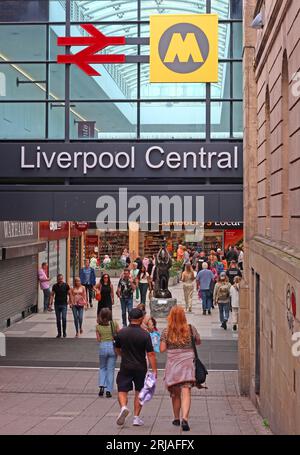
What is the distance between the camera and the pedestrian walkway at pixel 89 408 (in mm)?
9742

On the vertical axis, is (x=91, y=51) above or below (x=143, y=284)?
above

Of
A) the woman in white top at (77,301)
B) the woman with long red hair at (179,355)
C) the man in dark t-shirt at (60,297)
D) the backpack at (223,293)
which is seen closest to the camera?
the woman with long red hair at (179,355)

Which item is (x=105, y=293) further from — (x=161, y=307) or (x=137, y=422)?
(x=137, y=422)

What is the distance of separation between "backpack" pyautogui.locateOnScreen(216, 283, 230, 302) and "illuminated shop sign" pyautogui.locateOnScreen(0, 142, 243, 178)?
433cm

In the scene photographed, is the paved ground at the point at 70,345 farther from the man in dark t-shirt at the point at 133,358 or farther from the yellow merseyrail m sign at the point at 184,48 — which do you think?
the man in dark t-shirt at the point at 133,358

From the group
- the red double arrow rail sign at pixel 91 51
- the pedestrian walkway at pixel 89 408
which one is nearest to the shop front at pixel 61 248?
the red double arrow rail sign at pixel 91 51

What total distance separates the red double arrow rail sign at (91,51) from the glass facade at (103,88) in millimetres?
153

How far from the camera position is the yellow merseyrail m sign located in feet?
56.9

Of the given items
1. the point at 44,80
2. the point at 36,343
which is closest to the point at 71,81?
the point at 44,80

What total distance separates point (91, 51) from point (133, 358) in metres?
10.1

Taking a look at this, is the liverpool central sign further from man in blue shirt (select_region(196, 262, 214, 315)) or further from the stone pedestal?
the stone pedestal

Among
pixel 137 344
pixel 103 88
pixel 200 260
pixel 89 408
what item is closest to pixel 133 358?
pixel 137 344

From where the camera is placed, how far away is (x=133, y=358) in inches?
382

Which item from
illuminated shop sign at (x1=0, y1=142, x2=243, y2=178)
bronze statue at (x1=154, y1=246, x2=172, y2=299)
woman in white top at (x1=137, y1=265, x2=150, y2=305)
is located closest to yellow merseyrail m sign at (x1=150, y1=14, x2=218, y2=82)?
illuminated shop sign at (x1=0, y1=142, x2=243, y2=178)
